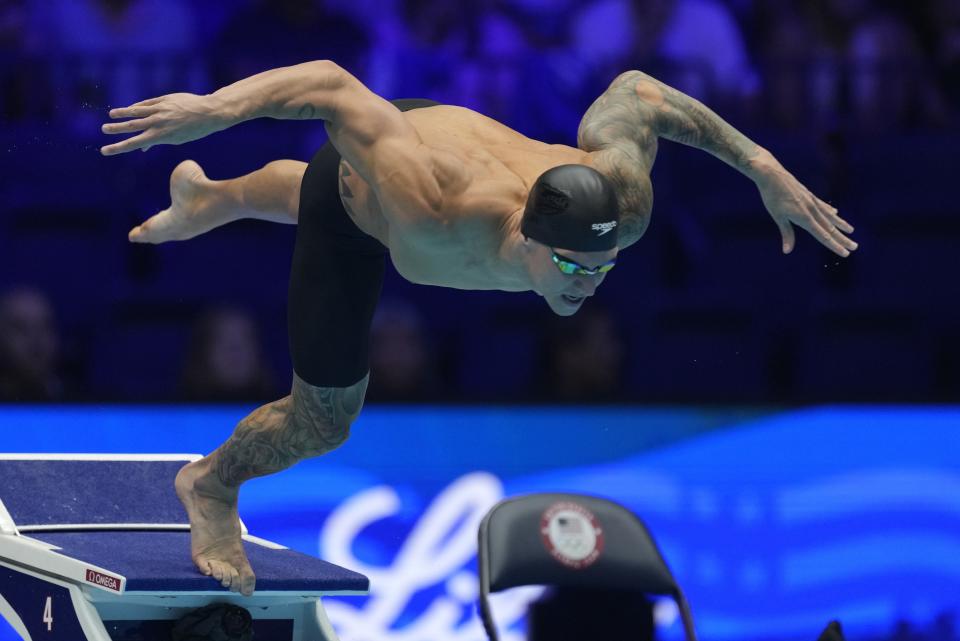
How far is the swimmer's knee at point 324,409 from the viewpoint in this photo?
15.7ft

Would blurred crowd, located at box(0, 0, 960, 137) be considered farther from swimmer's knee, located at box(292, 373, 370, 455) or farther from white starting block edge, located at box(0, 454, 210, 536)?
swimmer's knee, located at box(292, 373, 370, 455)

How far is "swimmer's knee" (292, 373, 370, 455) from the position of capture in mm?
4781

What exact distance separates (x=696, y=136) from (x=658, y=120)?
129mm

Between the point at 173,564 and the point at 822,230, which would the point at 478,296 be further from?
the point at 822,230

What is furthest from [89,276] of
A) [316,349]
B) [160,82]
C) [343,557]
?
[316,349]

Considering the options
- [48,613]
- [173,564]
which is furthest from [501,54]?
[48,613]

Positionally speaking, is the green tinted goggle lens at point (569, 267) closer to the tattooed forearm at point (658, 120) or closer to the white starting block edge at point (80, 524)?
the tattooed forearm at point (658, 120)

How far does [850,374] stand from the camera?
6.82 metres

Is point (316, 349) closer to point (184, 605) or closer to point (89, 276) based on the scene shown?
point (184, 605)

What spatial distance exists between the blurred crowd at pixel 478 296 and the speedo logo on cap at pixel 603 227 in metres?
2.45

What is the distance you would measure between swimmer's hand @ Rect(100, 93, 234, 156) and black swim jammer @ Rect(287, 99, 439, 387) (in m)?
0.76

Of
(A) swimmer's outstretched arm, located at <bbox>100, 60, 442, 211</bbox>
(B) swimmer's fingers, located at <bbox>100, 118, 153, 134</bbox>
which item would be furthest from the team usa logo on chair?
(B) swimmer's fingers, located at <bbox>100, 118, 153, 134</bbox>

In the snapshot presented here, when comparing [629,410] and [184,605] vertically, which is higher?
[629,410]

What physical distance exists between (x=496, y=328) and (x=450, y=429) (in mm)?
633
